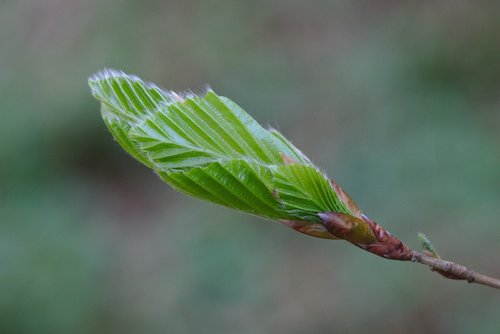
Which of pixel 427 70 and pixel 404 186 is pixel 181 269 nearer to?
pixel 404 186

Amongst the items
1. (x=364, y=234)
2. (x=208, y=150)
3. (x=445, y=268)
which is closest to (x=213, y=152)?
(x=208, y=150)

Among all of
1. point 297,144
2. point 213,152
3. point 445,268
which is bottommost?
point 445,268

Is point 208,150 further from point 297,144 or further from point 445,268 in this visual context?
point 297,144

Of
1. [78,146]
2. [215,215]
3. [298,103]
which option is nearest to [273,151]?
[215,215]

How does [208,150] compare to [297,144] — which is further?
[297,144]

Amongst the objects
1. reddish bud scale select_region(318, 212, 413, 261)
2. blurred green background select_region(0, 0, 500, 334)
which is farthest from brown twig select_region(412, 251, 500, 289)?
blurred green background select_region(0, 0, 500, 334)

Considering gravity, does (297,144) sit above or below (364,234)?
above

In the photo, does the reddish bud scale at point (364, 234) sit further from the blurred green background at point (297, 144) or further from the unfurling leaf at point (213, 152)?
the blurred green background at point (297, 144)
